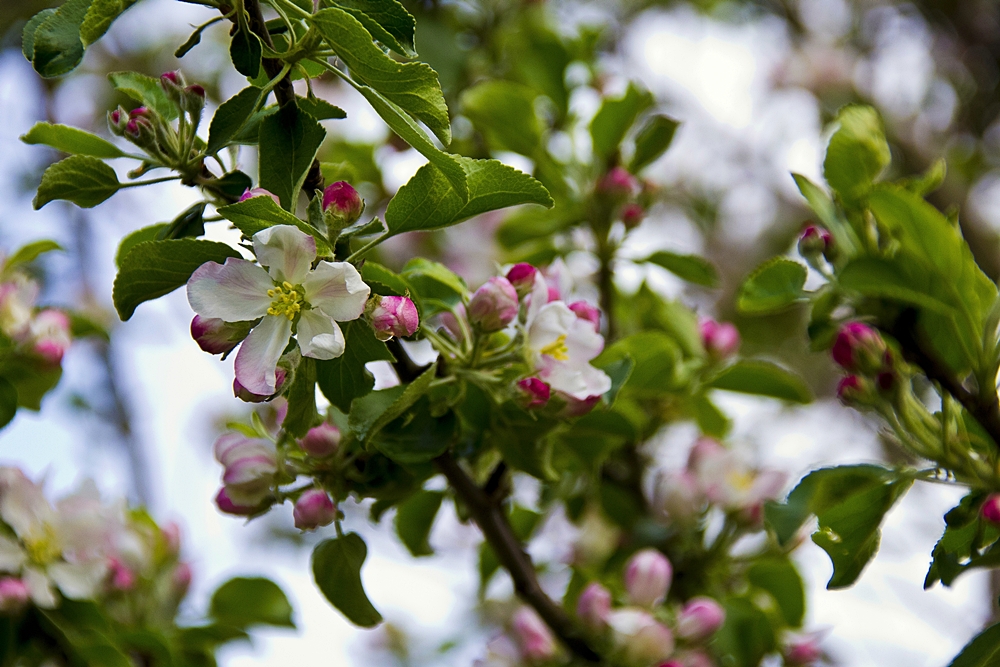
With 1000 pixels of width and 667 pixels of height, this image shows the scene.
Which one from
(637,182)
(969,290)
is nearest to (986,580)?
(637,182)

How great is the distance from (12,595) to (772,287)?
1.04 meters

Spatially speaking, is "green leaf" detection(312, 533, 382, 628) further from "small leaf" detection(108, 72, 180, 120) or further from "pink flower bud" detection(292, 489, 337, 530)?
"small leaf" detection(108, 72, 180, 120)

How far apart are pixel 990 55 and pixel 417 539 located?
3.28 meters

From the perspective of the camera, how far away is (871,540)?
3.46 ft

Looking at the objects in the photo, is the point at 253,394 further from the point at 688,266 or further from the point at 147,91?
the point at 688,266

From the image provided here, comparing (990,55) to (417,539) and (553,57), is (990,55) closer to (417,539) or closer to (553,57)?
(553,57)

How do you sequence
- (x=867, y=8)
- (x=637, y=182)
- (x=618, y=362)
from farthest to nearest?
(x=867, y=8) < (x=637, y=182) < (x=618, y=362)

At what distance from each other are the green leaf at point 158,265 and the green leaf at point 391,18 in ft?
0.77

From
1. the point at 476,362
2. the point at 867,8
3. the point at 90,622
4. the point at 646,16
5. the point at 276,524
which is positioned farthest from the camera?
the point at 867,8

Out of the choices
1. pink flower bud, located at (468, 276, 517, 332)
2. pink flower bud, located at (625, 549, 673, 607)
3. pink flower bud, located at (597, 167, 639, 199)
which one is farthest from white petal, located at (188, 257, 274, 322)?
pink flower bud, located at (597, 167, 639, 199)

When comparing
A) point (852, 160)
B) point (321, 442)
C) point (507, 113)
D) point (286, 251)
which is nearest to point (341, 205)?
point (286, 251)

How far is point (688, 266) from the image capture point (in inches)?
60.4

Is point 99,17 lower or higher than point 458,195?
higher

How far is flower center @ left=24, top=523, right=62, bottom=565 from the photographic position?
126 centimetres
